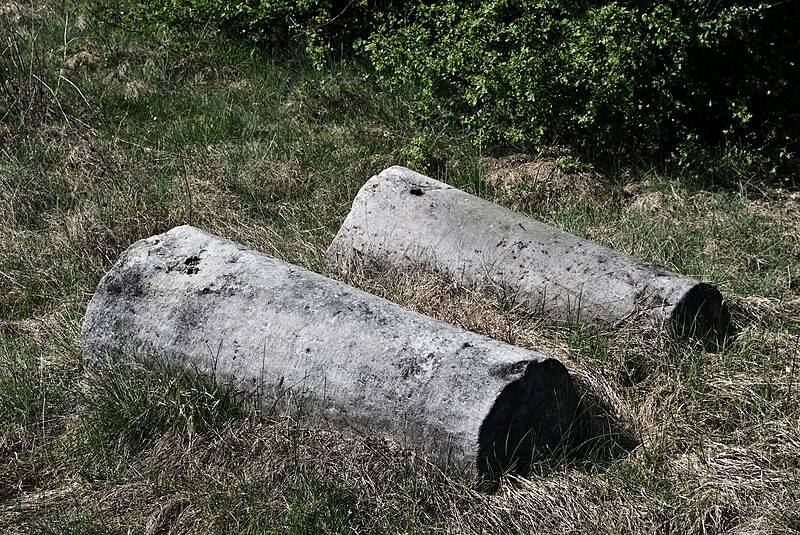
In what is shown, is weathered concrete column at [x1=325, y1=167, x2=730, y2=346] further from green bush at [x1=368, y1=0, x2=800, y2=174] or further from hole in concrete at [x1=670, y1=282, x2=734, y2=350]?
green bush at [x1=368, y1=0, x2=800, y2=174]

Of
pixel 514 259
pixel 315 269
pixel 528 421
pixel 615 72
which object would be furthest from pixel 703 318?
pixel 615 72

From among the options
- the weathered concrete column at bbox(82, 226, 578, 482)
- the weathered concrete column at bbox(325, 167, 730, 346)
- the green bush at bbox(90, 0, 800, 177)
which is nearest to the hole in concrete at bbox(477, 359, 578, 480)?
the weathered concrete column at bbox(82, 226, 578, 482)

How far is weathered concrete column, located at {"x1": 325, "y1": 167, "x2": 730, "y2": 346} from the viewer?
14.2 ft

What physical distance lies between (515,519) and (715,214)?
10.4 feet

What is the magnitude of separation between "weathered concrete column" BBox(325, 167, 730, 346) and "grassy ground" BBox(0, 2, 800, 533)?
14 cm

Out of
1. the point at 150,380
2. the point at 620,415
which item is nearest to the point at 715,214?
the point at 620,415

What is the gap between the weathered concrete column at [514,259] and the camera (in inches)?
171

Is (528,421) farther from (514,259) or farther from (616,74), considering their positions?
(616,74)

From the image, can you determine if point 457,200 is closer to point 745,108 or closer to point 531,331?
point 531,331

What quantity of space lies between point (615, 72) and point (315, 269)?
2469 millimetres

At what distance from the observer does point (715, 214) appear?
573cm

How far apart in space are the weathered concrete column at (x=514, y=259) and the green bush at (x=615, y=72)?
5.18 feet

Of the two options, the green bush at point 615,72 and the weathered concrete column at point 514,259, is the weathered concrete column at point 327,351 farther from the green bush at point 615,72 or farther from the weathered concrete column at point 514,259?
the green bush at point 615,72

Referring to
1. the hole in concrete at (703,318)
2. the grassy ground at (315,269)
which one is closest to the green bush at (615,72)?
the grassy ground at (315,269)
